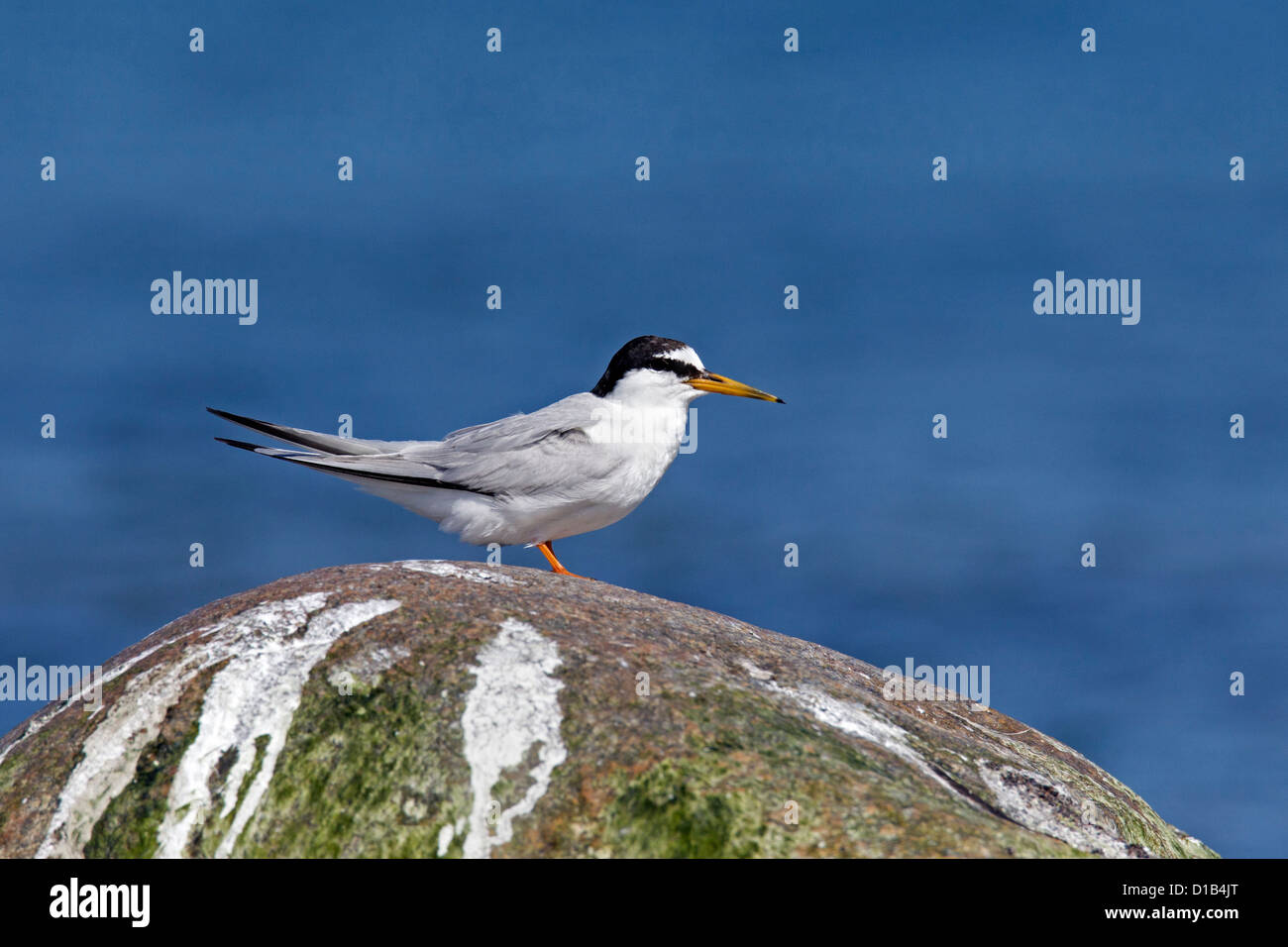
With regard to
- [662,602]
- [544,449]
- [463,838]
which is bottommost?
[463,838]

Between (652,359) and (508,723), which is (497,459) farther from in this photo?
(508,723)

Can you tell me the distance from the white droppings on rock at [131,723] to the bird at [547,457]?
3.07 m

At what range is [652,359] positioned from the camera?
413 inches

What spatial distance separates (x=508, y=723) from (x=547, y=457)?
4.24 meters

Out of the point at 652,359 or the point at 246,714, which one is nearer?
the point at 246,714

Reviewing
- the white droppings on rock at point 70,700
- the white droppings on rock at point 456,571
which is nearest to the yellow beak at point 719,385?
the white droppings on rock at point 456,571

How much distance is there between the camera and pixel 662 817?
5.56 metres

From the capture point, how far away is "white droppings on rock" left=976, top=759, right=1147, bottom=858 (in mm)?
6391

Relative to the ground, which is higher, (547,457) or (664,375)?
(664,375)

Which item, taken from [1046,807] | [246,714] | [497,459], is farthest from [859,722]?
[497,459]

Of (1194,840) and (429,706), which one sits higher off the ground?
(429,706)
